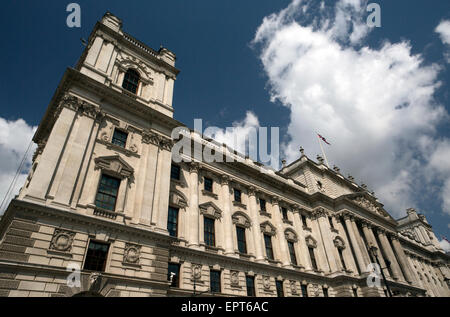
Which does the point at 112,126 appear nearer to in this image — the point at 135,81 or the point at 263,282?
the point at 135,81

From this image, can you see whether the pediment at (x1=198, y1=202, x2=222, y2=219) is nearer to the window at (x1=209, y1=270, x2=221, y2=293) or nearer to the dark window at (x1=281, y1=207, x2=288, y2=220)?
the window at (x1=209, y1=270, x2=221, y2=293)

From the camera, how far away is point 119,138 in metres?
20.5

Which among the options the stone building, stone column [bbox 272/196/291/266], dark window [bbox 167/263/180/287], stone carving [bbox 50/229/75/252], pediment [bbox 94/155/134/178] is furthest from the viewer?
stone column [bbox 272/196/291/266]

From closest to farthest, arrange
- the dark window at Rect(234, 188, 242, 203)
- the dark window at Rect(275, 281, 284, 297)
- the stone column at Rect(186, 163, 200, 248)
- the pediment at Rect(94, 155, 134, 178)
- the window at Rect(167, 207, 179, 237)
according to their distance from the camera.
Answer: the pediment at Rect(94, 155, 134, 178)
the window at Rect(167, 207, 179, 237)
the stone column at Rect(186, 163, 200, 248)
the dark window at Rect(275, 281, 284, 297)
the dark window at Rect(234, 188, 242, 203)

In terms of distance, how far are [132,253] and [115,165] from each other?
626 centimetres

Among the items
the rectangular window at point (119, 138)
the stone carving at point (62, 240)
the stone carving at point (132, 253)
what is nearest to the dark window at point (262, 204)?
the rectangular window at point (119, 138)

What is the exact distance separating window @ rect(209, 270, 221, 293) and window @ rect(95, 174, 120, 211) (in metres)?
9.35

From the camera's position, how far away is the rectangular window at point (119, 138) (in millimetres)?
20184

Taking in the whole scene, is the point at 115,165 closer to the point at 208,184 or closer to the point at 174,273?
the point at 174,273

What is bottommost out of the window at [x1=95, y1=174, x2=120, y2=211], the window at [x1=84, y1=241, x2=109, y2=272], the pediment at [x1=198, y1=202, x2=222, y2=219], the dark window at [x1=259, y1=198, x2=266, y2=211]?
the window at [x1=84, y1=241, x2=109, y2=272]

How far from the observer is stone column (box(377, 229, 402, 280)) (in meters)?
36.8

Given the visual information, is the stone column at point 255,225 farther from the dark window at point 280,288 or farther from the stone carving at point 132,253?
the stone carving at point 132,253

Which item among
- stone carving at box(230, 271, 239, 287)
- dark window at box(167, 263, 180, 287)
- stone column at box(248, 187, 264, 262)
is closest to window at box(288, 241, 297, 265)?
stone column at box(248, 187, 264, 262)

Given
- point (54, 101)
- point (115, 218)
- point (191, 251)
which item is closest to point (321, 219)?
point (191, 251)
